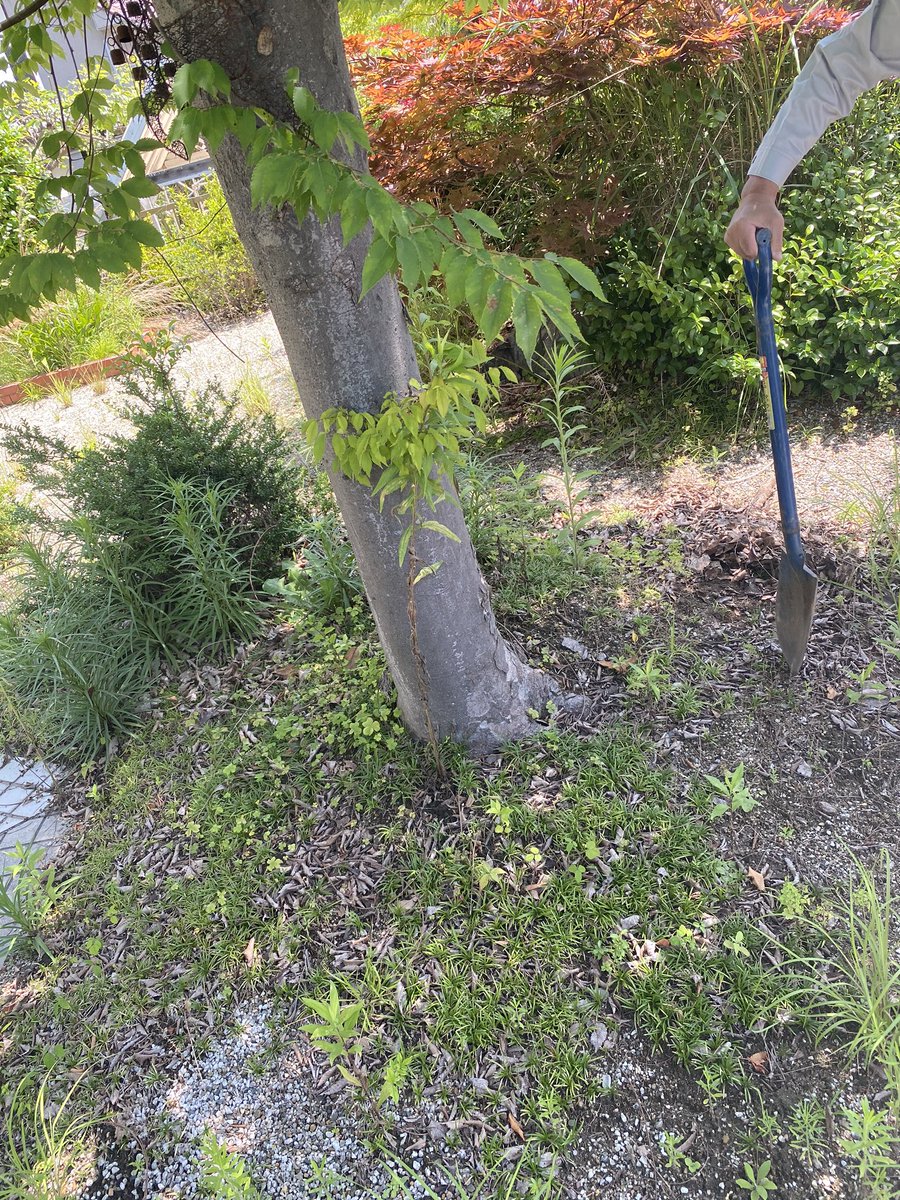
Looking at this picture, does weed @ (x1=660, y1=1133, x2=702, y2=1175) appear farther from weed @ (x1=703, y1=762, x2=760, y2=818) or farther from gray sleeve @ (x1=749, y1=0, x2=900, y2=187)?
gray sleeve @ (x1=749, y1=0, x2=900, y2=187)

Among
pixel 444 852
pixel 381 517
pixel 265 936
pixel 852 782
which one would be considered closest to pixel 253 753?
pixel 265 936

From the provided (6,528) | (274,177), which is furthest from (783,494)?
(6,528)

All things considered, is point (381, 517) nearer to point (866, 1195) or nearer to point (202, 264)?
point (866, 1195)

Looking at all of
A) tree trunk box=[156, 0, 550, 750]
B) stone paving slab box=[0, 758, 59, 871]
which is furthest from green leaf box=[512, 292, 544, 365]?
stone paving slab box=[0, 758, 59, 871]

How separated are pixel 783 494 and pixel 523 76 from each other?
251 cm

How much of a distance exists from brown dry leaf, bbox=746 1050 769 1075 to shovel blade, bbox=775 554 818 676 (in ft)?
3.77

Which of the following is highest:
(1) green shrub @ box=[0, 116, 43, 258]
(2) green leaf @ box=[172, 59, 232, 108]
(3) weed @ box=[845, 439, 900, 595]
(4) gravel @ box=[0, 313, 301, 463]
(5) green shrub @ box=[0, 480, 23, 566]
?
(1) green shrub @ box=[0, 116, 43, 258]

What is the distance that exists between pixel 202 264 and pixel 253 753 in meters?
6.49

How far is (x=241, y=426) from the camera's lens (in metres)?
3.37

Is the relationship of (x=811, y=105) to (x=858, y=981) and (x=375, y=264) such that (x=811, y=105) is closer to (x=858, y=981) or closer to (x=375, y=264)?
(x=375, y=264)

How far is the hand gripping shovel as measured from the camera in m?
2.09

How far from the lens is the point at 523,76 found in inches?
131

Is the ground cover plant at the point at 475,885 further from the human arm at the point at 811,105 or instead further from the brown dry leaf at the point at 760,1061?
the human arm at the point at 811,105

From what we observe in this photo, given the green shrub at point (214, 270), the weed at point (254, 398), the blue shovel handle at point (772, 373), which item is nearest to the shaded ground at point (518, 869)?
the blue shovel handle at point (772, 373)
